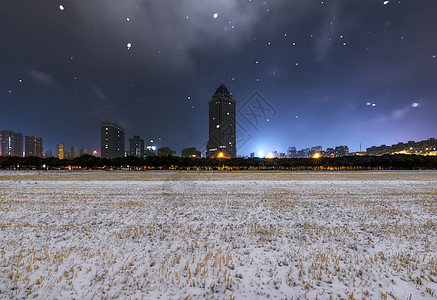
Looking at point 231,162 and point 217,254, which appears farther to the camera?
point 231,162

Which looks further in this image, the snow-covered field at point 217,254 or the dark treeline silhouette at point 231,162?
the dark treeline silhouette at point 231,162

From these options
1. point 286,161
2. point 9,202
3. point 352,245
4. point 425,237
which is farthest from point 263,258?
point 286,161

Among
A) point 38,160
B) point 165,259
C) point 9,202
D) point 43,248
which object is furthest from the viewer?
point 38,160

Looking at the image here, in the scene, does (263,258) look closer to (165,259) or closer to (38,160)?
(165,259)

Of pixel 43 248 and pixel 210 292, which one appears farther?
pixel 43 248

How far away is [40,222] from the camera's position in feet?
35.6

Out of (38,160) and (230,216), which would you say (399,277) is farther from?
(38,160)

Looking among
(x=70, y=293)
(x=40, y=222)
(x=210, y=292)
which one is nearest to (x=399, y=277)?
(x=210, y=292)

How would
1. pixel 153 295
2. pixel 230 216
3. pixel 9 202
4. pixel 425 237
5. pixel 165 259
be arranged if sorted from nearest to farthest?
pixel 153 295, pixel 165 259, pixel 425 237, pixel 230 216, pixel 9 202

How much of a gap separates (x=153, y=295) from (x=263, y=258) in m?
4.01

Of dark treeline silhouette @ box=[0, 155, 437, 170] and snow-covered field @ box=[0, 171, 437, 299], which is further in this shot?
dark treeline silhouette @ box=[0, 155, 437, 170]

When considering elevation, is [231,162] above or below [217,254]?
above

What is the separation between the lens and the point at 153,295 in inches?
199

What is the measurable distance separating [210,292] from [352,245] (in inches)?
262
